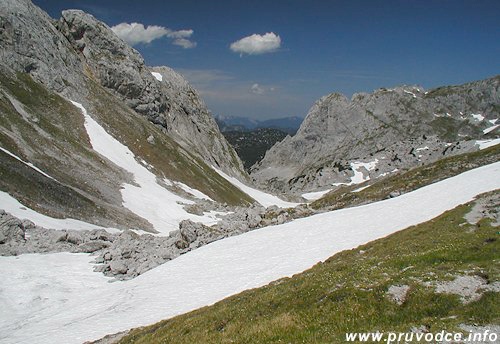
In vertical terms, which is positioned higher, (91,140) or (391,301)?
(91,140)

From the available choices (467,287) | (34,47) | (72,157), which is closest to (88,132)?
(72,157)

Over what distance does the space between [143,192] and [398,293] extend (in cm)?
8766

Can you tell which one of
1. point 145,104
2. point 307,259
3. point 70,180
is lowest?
point 307,259

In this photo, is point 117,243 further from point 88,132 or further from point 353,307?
point 88,132

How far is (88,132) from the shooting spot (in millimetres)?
114125

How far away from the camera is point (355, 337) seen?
1440 cm

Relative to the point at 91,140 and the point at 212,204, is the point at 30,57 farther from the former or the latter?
the point at 212,204

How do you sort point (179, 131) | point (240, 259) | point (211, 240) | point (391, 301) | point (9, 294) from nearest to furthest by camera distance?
point (391, 301) < point (9, 294) < point (240, 259) < point (211, 240) < point (179, 131)

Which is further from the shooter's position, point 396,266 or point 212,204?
point 212,204

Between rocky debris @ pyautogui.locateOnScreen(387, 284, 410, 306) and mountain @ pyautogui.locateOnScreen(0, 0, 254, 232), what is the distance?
183 feet

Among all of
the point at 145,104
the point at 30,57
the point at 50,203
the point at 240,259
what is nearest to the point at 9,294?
the point at 240,259

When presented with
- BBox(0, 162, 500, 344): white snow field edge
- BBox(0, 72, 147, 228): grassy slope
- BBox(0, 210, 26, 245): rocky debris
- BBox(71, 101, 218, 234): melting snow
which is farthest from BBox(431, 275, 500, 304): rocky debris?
BBox(71, 101, 218, 234): melting snow

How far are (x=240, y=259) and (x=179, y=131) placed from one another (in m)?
155

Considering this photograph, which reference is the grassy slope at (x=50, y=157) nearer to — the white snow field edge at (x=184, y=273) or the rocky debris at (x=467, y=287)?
the white snow field edge at (x=184, y=273)
